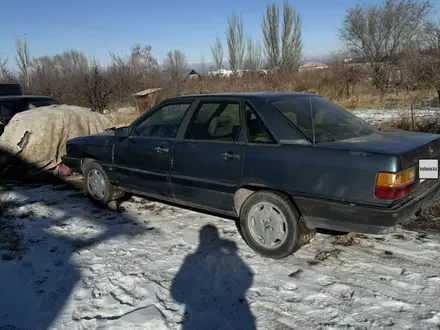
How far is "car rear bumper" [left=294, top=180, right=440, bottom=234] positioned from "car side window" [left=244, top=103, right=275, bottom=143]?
24.8 inches

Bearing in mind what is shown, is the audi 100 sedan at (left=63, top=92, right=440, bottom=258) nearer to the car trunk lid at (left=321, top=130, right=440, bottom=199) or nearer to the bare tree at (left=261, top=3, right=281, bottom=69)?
the car trunk lid at (left=321, top=130, right=440, bottom=199)

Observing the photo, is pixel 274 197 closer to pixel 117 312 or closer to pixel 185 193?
pixel 185 193

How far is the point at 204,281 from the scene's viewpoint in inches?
124

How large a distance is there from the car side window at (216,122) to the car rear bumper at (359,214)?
0.98 m

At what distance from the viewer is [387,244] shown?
12.1ft

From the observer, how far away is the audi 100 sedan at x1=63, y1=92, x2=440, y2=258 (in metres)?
2.94

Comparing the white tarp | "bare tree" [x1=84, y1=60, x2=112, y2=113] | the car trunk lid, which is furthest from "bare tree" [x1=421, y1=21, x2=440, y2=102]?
"bare tree" [x1=84, y1=60, x2=112, y2=113]

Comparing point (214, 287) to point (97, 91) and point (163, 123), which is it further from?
point (97, 91)

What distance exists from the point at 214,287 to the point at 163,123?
2.21 meters

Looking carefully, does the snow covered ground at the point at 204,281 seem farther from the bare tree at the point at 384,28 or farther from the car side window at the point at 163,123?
the bare tree at the point at 384,28

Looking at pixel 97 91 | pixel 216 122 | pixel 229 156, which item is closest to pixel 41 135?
pixel 216 122

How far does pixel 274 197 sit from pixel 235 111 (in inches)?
39.0

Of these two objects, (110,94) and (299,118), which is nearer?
(299,118)

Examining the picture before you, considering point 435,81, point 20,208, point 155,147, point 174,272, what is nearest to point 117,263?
point 174,272
